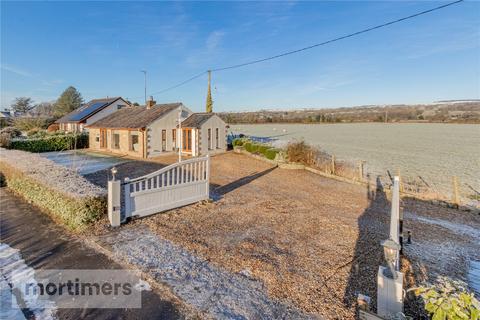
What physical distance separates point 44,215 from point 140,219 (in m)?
2.69

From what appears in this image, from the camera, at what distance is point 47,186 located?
6910 millimetres

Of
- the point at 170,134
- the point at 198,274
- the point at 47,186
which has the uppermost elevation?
the point at 170,134

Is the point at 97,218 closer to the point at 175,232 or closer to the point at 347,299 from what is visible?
the point at 175,232

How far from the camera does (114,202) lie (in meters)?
5.86

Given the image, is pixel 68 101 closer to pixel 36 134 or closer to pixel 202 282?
pixel 36 134

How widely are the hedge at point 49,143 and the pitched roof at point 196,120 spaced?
946 cm

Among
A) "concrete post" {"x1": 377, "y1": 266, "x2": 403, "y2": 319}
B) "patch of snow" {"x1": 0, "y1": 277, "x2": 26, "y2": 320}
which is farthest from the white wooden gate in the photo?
"concrete post" {"x1": 377, "y1": 266, "x2": 403, "y2": 319}

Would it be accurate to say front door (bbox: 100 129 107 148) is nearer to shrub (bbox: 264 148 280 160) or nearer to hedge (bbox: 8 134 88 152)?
hedge (bbox: 8 134 88 152)

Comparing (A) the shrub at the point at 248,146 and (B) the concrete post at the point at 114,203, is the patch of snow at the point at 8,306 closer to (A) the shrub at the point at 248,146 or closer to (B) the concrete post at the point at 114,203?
(B) the concrete post at the point at 114,203

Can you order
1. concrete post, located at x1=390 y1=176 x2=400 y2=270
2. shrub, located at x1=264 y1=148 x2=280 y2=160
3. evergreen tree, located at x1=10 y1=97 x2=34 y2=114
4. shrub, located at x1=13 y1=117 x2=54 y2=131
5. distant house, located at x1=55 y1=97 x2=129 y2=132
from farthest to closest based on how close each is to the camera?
evergreen tree, located at x1=10 y1=97 x2=34 y2=114 < shrub, located at x1=13 y1=117 x2=54 y2=131 < distant house, located at x1=55 y1=97 x2=129 y2=132 < shrub, located at x1=264 y1=148 x2=280 y2=160 < concrete post, located at x1=390 y1=176 x2=400 y2=270

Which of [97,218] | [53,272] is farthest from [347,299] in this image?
[97,218]

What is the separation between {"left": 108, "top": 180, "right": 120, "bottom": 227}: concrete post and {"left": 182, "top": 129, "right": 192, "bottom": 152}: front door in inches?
535

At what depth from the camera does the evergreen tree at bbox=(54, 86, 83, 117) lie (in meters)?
48.6

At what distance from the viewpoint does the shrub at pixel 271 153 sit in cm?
1722
